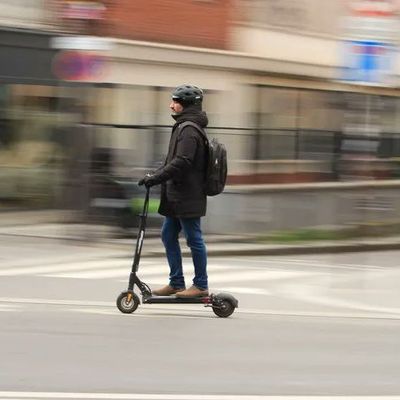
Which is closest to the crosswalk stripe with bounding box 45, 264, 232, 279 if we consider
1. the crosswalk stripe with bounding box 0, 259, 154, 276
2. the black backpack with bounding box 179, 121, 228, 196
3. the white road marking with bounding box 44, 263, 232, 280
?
the white road marking with bounding box 44, 263, 232, 280

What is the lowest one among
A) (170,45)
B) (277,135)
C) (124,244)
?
(124,244)

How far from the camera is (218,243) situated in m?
15.3

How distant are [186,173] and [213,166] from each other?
8.9 inches

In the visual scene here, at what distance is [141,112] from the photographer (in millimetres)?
20219

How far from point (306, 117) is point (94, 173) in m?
7.58

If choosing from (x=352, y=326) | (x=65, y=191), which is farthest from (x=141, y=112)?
(x=352, y=326)

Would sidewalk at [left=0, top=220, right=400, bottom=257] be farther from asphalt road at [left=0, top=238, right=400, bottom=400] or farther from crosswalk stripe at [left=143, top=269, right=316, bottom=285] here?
crosswalk stripe at [left=143, top=269, right=316, bottom=285]

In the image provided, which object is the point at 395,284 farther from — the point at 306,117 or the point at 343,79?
the point at 306,117

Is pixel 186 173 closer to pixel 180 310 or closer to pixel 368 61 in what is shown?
pixel 180 310

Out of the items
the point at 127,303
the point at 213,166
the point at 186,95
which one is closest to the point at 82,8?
the point at 186,95

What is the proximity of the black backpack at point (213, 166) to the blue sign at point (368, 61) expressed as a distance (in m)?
3.16

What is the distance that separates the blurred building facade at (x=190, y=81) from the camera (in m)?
16.7

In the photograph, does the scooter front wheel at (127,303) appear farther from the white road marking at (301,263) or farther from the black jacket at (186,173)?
the white road marking at (301,263)

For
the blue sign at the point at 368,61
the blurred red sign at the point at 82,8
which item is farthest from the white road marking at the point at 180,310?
the blurred red sign at the point at 82,8
